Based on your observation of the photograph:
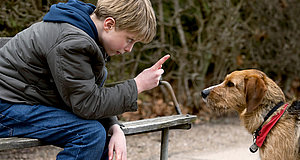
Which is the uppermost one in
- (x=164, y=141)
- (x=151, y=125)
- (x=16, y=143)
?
(x=16, y=143)

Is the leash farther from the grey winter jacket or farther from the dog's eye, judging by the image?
the grey winter jacket

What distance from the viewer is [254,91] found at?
3.40 m

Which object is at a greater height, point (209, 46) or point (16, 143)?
point (16, 143)

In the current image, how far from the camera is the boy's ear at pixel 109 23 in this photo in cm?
238

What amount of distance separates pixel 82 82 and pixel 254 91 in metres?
1.83

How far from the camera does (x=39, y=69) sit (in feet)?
7.59

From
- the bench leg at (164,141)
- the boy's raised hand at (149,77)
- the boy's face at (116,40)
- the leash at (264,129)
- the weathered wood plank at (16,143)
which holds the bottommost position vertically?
the bench leg at (164,141)

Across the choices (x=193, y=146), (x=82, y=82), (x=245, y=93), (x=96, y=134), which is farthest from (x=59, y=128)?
(x=193, y=146)

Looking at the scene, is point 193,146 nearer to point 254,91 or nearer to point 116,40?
point 254,91

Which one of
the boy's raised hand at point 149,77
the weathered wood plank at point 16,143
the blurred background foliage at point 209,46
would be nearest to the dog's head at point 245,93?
the boy's raised hand at point 149,77

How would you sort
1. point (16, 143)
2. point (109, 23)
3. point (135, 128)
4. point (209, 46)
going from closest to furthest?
point (16, 143)
point (109, 23)
point (135, 128)
point (209, 46)

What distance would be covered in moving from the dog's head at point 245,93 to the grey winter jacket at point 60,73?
1.44 meters

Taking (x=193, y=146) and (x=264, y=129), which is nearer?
(x=264, y=129)

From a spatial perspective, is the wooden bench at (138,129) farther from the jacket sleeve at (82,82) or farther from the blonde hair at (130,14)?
the blonde hair at (130,14)
